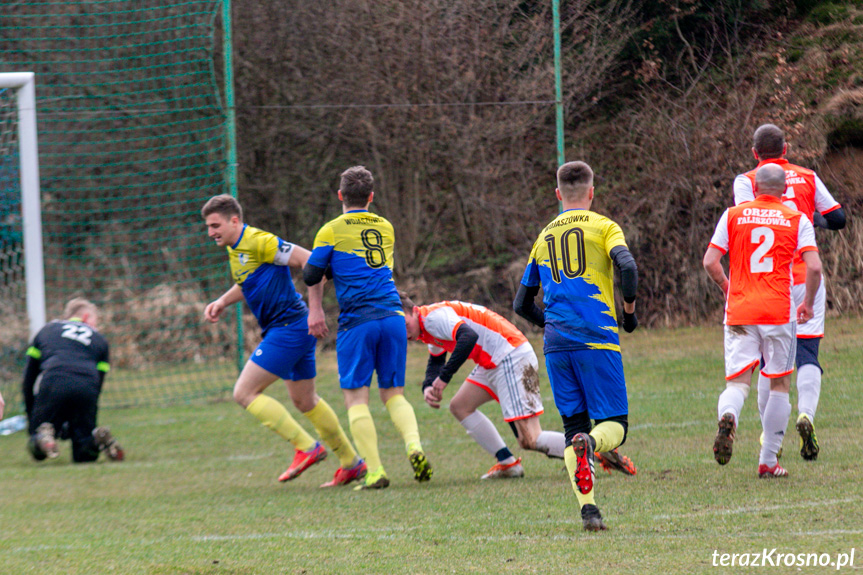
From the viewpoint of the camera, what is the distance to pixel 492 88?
45.1 feet

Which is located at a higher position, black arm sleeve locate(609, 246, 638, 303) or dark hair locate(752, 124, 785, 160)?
dark hair locate(752, 124, 785, 160)

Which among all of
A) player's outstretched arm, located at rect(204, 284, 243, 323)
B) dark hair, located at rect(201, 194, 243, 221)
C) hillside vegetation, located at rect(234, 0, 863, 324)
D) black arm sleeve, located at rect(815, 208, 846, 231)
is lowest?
player's outstretched arm, located at rect(204, 284, 243, 323)

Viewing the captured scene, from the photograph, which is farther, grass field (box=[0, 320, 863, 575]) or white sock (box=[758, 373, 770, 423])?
white sock (box=[758, 373, 770, 423])

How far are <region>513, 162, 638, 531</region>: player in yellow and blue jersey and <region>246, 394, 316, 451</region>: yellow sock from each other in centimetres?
256

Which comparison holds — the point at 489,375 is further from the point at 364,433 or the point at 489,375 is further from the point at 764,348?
the point at 764,348

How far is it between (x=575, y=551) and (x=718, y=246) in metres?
2.15

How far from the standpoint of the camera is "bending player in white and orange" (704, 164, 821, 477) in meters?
5.18

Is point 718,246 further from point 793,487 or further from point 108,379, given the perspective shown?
point 108,379

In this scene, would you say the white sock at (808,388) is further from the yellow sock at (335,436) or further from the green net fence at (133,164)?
the green net fence at (133,164)

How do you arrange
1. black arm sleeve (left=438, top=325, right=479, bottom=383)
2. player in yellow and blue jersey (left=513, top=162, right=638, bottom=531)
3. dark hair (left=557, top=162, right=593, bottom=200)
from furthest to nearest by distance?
black arm sleeve (left=438, top=325, right=479, bottom=383) < dark hair (left=557, top=162, right=593, bottom=200) < player in yellow and blue jersey (left=513, top=162, right=638, bottom=531)

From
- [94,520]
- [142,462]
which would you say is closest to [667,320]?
[142,462]

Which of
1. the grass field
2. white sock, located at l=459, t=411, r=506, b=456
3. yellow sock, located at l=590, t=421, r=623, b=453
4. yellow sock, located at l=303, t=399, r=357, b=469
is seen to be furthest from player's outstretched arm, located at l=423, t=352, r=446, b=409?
yellow sock, located at l=590, t=421, r=623, b=453

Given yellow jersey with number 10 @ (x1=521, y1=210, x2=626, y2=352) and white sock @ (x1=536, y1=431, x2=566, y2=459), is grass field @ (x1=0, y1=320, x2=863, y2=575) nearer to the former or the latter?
white sock @ (x1=536, y1=431, x2=566, y2=459)

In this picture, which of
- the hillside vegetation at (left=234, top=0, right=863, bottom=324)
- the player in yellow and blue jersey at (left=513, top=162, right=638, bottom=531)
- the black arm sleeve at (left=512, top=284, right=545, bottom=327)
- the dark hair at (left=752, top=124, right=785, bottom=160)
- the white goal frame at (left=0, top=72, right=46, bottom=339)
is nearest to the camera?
the player in yellow and blue jersey at (left=513, top=162, right=638, bottom=531)
